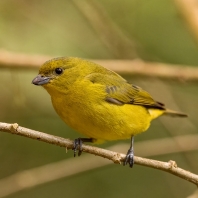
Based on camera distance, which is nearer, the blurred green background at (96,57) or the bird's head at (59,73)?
the bird's head at (59,73)

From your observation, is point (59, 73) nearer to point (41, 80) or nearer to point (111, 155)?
point (41, 80)

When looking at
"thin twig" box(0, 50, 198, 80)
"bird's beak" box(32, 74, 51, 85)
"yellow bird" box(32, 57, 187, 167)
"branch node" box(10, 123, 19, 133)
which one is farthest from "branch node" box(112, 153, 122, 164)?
"thin twig" box(0, 50, 198, 80)

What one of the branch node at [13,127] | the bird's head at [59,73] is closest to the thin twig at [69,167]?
the bird's head at [59,73]

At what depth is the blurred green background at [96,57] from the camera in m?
6.20

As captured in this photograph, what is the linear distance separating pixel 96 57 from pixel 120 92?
8.31ft

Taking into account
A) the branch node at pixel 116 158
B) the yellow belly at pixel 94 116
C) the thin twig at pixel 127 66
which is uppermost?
the thin twig at pixel 127 66

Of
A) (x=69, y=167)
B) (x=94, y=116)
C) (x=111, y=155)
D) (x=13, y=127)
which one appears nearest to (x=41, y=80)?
(x=94, y=116)

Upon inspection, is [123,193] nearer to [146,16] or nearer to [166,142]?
[166,142]

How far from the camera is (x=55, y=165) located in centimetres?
540

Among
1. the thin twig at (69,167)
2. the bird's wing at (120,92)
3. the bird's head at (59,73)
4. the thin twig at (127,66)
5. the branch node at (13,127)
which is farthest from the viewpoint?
the thin twig at (127,66)

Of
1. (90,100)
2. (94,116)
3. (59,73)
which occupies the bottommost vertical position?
(94,116)

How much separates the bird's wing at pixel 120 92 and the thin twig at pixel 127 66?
436mm

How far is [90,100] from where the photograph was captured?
430cm

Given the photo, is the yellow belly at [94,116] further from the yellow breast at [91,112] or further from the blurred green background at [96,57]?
the blurred green background at [96,57]
